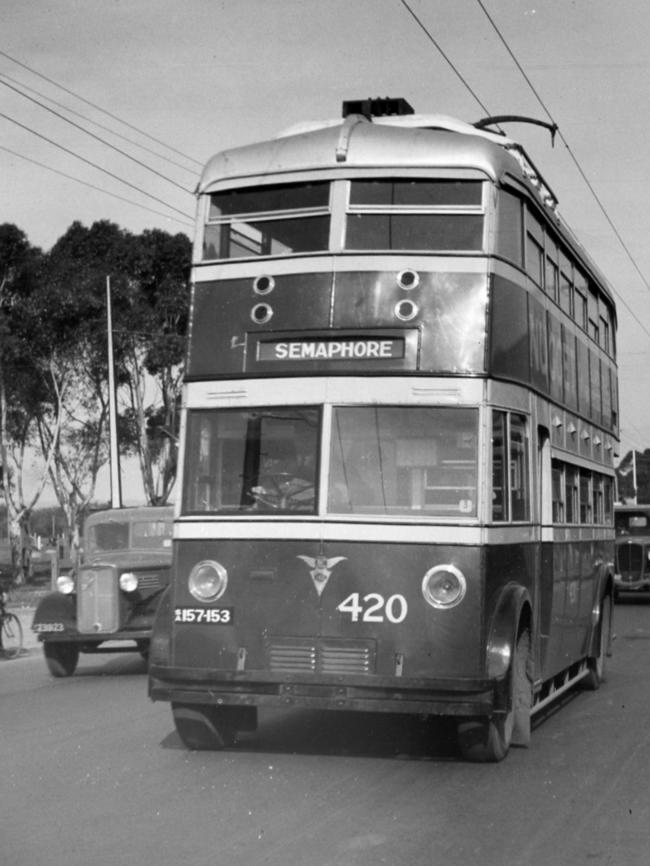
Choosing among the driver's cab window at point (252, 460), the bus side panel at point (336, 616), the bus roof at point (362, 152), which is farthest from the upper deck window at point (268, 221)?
the bus side panel at point (336, 616)

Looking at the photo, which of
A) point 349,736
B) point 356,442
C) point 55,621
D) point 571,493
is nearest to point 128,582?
point 55,621

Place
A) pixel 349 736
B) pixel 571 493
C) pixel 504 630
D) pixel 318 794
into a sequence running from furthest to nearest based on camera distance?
pixel 571 493 < pixel 349 736 < pixel 504 630 < pixel 318 794

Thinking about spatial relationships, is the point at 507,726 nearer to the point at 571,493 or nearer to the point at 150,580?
the point at 571,493

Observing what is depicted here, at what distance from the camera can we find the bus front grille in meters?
8.94

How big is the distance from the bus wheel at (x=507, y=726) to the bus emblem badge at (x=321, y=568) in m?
1.30

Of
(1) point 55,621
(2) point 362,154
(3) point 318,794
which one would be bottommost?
(3) point 318,794

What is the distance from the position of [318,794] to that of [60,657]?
856 cm

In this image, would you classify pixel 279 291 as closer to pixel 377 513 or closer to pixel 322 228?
pixel 322 228

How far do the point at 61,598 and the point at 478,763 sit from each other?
7.87 m

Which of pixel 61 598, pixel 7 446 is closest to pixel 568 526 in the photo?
pixel 61 598

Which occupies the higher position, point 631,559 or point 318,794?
point 631,559

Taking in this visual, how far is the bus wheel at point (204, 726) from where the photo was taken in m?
9.65

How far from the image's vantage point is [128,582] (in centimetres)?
1587

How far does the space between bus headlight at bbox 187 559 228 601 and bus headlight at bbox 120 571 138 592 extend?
667 cm
